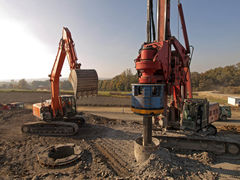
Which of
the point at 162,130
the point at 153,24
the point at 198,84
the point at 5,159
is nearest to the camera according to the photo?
the point at 5,159

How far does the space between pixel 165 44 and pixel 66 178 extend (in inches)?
302

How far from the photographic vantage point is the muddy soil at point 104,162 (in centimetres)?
654

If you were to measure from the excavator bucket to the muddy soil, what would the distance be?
364cm

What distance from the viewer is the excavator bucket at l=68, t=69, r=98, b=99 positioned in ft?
30.7

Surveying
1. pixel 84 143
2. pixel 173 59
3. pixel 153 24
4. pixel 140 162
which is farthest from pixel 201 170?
pixel 153 24

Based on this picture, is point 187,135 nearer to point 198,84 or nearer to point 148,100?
point 148,100

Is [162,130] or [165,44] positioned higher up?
[165,44]

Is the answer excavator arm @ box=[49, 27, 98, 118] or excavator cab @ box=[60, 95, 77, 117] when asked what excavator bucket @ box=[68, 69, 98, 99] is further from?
excavator cab @ box=[60, 95, 77, 117]

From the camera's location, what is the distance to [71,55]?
37.0ft

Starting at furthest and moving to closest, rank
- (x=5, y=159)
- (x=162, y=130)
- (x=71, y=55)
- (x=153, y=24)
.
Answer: (x=71, y=55) → (x=162, y=130) → (x=153, y=24) → (x=5, y=159)

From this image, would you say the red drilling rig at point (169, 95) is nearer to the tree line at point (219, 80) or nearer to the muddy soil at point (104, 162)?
the muddy soil at point (104, 162)

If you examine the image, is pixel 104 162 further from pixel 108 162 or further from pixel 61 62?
pixel 61 62

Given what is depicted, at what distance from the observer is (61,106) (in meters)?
13.0

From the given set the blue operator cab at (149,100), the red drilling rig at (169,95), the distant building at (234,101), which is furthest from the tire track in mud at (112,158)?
the distant building at (234,101)
